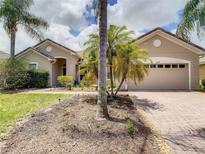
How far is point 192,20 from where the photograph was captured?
37.2ft

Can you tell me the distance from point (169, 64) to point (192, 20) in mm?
11729

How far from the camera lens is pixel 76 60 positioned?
30016 millimetres

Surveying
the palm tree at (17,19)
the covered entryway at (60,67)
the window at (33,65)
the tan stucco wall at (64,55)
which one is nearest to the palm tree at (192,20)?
the palm tree at (17,19)

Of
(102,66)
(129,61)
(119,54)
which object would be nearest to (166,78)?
(129,61)

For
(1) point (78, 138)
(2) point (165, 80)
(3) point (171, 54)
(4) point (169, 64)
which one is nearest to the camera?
(1) point (78, 138)

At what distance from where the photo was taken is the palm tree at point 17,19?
22422 mm

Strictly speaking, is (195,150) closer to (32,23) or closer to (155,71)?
(155,71)

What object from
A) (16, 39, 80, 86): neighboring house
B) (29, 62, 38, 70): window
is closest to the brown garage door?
(16, 39, 80, 86): neighboring house

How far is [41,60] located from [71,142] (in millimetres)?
23084

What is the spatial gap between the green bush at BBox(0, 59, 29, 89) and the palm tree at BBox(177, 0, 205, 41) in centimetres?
1686

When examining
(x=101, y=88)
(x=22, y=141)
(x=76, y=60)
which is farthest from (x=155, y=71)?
(x=22, y=141)

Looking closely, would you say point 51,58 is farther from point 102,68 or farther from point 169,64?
point 102,68

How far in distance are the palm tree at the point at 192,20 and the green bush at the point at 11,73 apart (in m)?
16.9

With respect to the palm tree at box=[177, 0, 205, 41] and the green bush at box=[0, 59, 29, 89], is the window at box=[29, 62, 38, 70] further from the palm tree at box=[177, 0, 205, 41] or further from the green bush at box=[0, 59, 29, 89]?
the palm tree at box=[177, 0, 205, 41]
